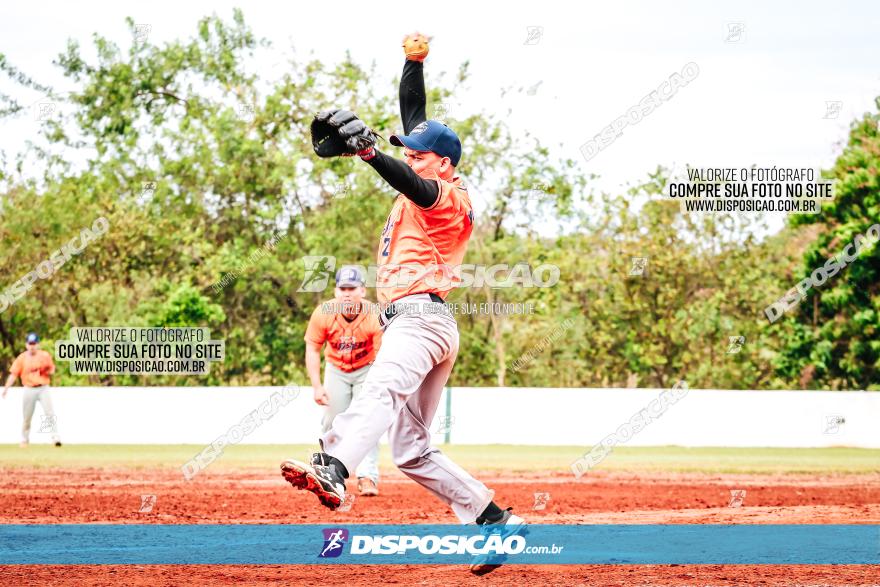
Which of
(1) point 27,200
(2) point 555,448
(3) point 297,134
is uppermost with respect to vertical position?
(3) point 297,134

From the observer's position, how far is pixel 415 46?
6496mm

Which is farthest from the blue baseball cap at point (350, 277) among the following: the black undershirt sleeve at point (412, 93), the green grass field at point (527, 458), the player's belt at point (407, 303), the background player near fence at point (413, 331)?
the green grass field at point (527, 458)

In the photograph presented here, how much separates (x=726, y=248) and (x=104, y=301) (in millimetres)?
19723

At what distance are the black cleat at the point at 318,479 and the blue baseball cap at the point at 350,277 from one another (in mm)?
5985

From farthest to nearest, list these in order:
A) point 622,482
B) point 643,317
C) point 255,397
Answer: point 643,317
point 255,397
point 622,482

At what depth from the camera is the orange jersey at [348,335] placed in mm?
11344

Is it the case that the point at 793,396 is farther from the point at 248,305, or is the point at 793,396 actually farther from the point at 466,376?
the point at 248,305

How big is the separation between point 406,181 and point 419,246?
0.61 m

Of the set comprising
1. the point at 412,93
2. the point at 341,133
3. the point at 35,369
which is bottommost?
the point at 35,369

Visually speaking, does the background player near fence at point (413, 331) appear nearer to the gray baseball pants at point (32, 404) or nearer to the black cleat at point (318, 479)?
the black cleat at point (318, 479)

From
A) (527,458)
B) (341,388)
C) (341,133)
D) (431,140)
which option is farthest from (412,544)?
(527,458)

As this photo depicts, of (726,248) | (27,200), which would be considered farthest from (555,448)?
(27,200)

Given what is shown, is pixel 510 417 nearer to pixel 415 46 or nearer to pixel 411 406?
pixel 415 46

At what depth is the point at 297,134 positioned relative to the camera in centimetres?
3469
